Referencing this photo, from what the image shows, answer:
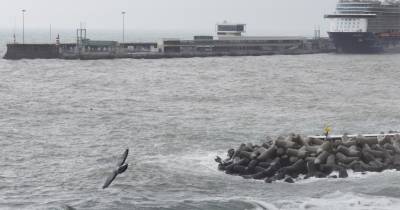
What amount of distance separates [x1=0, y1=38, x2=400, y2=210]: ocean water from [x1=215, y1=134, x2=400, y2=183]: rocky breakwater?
0.79 m

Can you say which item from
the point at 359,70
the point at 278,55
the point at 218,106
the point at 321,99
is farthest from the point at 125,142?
the point at 278,55

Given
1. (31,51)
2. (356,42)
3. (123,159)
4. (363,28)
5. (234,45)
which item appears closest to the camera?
(123,159)

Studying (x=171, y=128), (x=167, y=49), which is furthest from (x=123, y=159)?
(x=167, y=49)

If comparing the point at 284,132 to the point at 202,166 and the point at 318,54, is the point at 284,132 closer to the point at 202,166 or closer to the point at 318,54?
the point at 202,166

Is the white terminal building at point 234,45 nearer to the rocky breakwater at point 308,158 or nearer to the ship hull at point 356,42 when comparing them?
the ship hull at point 356,42

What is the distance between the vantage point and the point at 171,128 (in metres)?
46.0

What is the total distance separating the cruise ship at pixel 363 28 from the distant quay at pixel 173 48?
667 cm

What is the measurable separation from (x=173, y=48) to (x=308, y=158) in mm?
102443

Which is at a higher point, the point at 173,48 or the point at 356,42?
the point at 356,42

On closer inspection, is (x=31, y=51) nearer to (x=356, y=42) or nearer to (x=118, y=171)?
(x=356, y=42)

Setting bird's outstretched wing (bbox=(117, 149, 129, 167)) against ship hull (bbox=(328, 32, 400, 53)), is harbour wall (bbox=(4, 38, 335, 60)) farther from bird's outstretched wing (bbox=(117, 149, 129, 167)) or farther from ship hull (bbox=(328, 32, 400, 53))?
bird's outstretched wing (bbox=(117, 149, 129, 167))

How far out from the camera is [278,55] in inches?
5630

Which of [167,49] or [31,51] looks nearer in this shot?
[31,51]

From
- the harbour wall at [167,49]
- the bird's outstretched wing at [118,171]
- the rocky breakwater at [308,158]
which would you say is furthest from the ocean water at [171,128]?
the harbour wall at [167,49]
